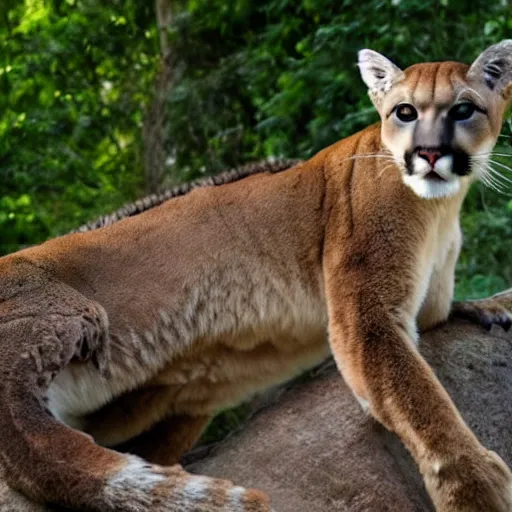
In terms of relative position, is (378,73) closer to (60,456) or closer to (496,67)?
(496,67)

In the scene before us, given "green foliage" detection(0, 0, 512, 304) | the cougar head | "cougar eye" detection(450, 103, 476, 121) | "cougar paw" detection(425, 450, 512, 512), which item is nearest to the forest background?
"green foliage" detection(0, 0, 512, 304)

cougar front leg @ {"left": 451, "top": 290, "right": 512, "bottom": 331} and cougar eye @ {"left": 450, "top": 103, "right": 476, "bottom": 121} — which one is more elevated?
cougar eye @ {"left": 450, "top": 103, "right": 476, "bottom": 121}

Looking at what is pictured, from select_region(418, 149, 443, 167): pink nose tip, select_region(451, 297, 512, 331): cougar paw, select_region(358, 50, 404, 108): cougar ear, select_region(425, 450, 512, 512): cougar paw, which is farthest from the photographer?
select_region(451, 297, 512, 331): cougar paw

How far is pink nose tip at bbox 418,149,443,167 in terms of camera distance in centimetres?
516

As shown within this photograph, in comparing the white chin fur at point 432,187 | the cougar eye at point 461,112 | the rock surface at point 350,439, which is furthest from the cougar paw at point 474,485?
the cougar eye at point 461,112

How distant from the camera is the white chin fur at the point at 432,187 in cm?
522

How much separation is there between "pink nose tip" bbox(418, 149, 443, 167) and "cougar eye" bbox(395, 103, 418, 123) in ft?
1.00

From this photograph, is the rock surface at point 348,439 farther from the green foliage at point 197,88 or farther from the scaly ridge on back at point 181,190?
the green foliage at point 197,88

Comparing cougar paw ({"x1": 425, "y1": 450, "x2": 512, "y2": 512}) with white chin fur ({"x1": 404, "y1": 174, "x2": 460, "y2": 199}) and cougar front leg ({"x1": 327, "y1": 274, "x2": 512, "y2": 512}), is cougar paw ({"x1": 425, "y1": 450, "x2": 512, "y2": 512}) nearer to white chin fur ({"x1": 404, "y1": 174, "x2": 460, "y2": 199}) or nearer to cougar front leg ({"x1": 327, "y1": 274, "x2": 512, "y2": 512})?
cougar front leg ({"x1": 327, "y1": 274, "x2": 512, "y2": 512})

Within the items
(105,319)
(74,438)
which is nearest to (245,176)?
(105,319)

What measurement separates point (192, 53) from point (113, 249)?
6973 millimetres

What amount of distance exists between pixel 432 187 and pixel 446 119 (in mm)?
390

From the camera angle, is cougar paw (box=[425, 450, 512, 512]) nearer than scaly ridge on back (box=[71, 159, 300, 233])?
Yes

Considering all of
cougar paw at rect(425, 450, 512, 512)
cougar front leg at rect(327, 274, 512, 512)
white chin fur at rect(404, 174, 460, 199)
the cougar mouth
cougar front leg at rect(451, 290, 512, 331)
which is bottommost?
cougar front leg at rect(451, 290, 512, 331)
